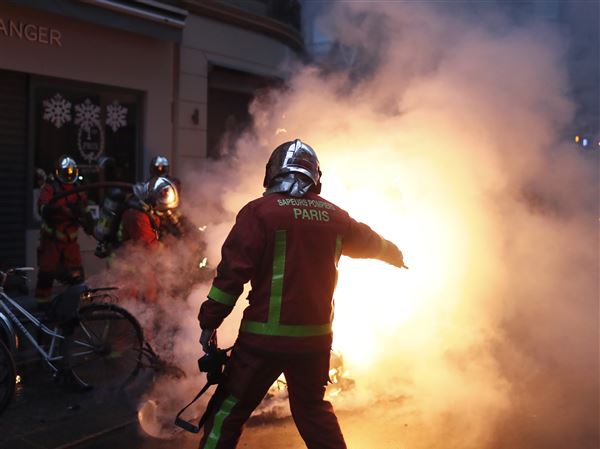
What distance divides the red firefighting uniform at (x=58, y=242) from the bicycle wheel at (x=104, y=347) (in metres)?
1.41

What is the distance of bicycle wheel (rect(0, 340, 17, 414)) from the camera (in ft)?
13.9

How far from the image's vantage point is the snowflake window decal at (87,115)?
873cm

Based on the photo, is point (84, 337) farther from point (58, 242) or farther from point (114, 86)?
point (114, 86)

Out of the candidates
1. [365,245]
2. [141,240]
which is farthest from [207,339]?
[141,240]

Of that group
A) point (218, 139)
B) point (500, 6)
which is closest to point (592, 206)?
point (500, 6)

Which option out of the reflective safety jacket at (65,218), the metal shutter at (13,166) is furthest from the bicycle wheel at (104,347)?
the metal shutter at (13,166)

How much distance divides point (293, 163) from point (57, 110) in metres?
6.11

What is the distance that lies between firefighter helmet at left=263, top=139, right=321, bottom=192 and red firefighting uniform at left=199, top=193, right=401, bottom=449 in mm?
190

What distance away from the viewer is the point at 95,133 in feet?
29.4

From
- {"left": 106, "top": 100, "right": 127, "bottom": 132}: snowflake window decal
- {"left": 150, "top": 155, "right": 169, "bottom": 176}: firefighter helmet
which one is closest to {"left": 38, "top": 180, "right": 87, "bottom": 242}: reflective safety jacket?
{"left": 150, "top": 155, "right": 169, "bottom": 176}: firefighter helmet

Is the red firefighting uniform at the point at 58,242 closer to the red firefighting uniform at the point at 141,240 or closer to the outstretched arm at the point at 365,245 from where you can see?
the red firefighting uniform at the point at 141,240

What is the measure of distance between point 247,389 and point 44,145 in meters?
6.37

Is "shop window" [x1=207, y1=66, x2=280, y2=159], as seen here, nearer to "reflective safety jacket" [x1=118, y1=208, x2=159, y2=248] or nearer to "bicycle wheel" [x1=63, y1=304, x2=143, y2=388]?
"reflective safety jacket" [x1=118, y1=208, x2=159, y2=248]

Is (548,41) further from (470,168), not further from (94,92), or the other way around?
(94,92)
